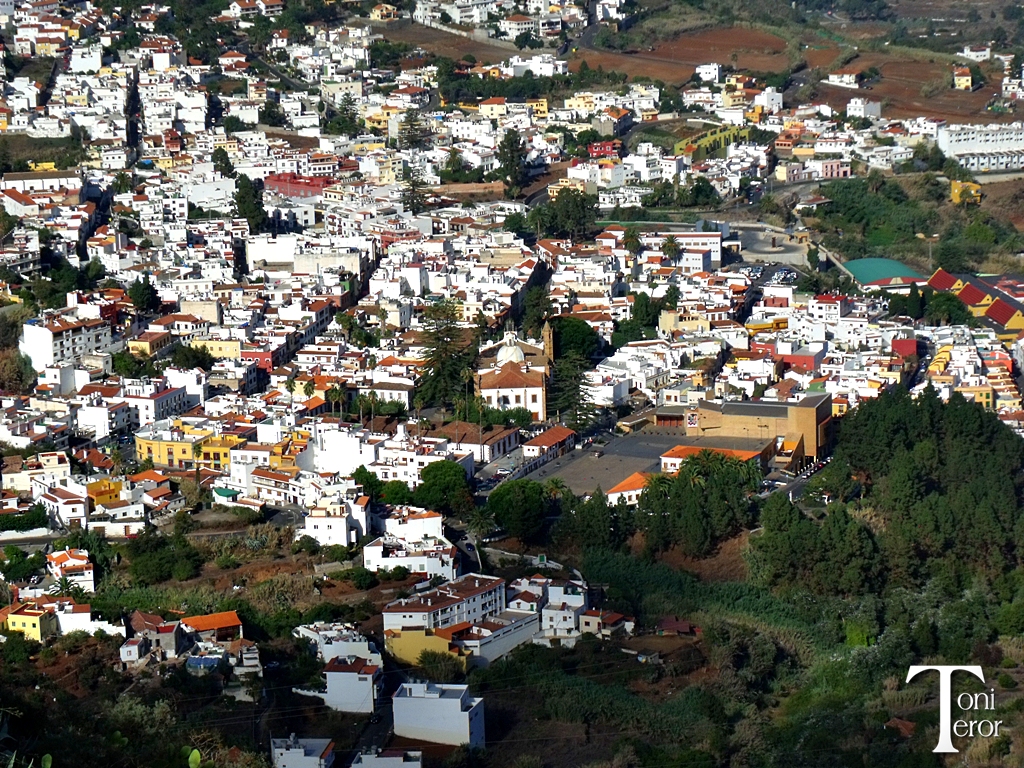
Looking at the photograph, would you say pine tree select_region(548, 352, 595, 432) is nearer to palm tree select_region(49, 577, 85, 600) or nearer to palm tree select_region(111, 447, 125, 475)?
palm tree select_region(111, 447, 125, 475)

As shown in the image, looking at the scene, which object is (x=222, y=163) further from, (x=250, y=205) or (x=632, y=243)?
(x=632, y=243)

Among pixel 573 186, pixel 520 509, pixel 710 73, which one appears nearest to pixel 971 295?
pixel 573 186

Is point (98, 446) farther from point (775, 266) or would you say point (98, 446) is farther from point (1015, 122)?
point (1015, 122)

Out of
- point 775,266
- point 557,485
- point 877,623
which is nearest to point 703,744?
point 877,623

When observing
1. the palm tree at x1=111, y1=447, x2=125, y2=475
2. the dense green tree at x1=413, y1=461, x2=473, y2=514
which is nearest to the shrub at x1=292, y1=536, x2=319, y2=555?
the dense green tree at x1=413, y1=461, x2=473, y2=514

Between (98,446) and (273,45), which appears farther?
(273,45)

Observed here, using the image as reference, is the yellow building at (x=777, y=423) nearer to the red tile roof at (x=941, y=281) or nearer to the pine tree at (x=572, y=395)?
the pine tree at (x=572, y=395)
